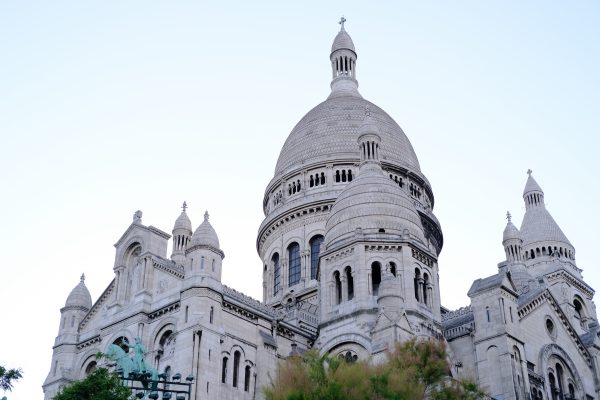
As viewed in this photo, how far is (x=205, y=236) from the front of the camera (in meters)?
47.1

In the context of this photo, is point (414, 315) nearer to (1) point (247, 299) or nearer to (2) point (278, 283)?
(1) point (247, 299)

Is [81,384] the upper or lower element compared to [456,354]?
lower

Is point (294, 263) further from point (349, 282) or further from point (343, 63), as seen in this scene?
point (343, 63)

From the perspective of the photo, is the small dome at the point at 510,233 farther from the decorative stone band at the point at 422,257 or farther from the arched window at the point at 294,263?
the arched window at the point at 294,263

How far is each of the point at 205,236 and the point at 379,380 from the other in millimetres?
17558

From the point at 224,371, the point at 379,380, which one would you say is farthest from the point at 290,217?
the point at 379,380

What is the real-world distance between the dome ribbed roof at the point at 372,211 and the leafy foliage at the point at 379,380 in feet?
52.7

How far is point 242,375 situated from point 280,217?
21.8 meters

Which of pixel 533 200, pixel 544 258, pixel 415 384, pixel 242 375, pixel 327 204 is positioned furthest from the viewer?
pixel 533 200

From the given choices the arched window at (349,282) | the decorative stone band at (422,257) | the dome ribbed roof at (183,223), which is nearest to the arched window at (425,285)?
the decorative stone band at (422,257)

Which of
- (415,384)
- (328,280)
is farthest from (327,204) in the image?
(415,384)

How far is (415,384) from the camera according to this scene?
3372cm

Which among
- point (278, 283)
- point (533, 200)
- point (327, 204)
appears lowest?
point (278, 283)

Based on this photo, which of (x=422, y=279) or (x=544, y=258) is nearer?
(x=422, y=279)
